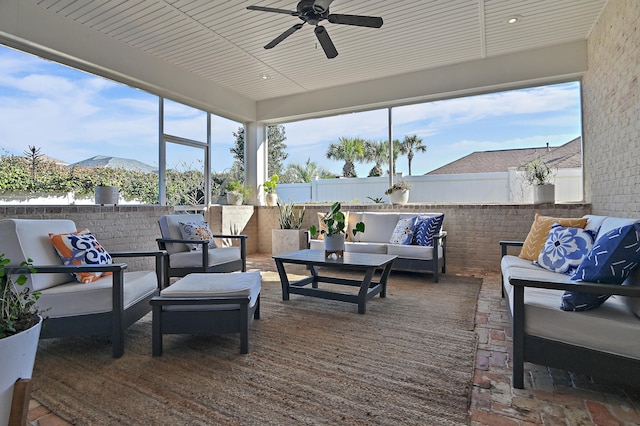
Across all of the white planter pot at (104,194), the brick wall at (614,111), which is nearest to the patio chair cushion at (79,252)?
the white planter pot at (104,194)

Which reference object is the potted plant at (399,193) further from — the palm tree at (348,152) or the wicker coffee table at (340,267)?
the wicker coffee table at (340,267)

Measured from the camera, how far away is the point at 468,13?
13.4 ft

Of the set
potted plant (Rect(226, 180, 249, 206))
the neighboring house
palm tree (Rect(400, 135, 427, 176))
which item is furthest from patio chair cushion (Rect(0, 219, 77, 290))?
palm tree (Rect(400, 135, 427, 176))

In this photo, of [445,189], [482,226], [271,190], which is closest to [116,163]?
[271,190]

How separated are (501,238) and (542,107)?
7.03ft

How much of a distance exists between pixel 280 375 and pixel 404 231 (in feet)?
10.9

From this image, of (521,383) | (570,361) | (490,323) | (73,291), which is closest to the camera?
(570,361)

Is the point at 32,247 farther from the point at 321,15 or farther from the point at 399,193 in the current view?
the point at 399,193

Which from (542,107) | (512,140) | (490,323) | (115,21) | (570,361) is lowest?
(490,323)

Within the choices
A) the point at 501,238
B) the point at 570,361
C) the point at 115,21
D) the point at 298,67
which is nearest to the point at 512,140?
the point at 501,238

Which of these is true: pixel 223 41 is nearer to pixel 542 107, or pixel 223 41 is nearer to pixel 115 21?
pixel 115 21

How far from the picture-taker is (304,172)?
7.38m

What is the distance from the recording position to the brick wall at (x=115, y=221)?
386 cm

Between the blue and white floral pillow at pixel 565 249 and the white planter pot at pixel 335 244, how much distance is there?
1888 mm
